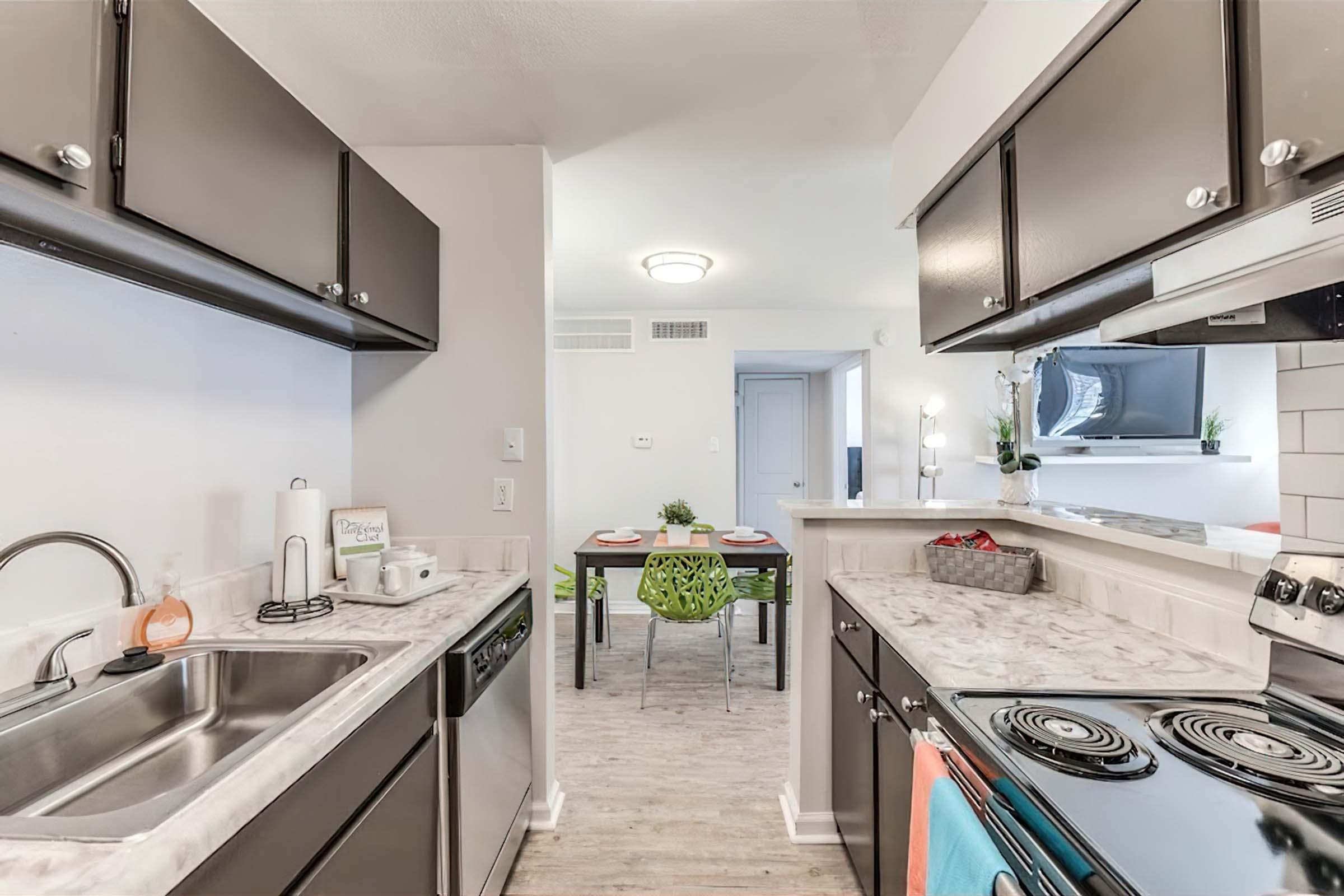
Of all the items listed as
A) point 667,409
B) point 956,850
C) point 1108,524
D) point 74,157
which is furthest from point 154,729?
point 667,409

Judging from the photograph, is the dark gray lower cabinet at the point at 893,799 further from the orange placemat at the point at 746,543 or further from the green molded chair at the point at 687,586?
the orange placemat at the point at 746,543

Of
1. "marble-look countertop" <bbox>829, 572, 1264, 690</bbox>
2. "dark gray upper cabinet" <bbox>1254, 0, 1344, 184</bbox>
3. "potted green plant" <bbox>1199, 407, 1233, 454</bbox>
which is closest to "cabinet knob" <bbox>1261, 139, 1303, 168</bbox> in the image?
"dark gray upper cabinet" <bbox>1254, 0, 1344, 184</bbox>

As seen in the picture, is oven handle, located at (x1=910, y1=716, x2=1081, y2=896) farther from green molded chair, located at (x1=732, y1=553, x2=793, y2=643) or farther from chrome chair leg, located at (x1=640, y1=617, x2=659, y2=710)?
green molded chair, located at (x1=732, y1=553, x2=793, y2=643)

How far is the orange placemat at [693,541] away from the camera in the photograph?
3.42 m

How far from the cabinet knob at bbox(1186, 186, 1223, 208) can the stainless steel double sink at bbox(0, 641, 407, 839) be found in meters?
1.57

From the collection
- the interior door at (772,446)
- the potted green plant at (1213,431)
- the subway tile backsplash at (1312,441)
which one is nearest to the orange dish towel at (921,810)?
the subway tile backsplash at (1312,441)

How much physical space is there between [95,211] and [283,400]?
0.93 metres

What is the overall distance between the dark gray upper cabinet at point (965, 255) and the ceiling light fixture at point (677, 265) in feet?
5.00

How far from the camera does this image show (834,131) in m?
1.95

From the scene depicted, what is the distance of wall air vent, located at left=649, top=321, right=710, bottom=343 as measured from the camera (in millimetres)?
4695

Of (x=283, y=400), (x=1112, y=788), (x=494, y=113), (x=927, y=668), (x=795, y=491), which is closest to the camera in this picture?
(x=1112, y=788)

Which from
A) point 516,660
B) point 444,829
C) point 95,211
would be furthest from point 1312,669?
point 95,211

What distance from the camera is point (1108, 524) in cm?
145

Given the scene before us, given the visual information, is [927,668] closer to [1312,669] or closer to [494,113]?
[1312,669]
